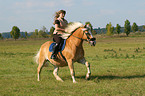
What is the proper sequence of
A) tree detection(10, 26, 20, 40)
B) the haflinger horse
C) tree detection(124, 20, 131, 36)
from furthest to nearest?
tree detection(10, 26, 20, 40) → tree detection(124, 20, 131, 36) → the haflinger horse

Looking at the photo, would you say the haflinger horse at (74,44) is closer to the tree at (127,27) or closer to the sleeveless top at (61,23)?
the sleeveless top at (61,23)

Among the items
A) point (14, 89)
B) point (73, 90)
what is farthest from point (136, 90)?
point (14, 89)

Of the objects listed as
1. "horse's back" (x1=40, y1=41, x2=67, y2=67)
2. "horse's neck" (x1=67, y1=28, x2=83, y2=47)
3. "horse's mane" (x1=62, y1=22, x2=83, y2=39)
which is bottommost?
"horse's back" (x1=40, y1=41, x2=67, y2=67)

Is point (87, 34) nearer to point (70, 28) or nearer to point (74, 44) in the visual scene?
point (74, 44)

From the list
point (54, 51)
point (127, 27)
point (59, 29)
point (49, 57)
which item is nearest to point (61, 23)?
point (59, 29)

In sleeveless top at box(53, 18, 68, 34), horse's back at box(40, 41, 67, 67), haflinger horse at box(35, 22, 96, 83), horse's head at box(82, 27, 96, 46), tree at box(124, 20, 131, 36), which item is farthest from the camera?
tree at box(124, 20, 131, 36)

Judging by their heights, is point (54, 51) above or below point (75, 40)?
below

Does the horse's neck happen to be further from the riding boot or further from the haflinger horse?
the riding boot

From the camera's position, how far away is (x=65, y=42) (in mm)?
9781

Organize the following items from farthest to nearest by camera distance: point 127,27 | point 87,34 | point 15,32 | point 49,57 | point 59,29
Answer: point 15,32 → point 127,27 → point 49,57 → point 59,29 → point 87,34

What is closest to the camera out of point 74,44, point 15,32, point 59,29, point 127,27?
point 74,44

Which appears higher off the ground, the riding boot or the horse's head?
the horse's head

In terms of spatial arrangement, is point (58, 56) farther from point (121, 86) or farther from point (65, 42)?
point (121, 86)

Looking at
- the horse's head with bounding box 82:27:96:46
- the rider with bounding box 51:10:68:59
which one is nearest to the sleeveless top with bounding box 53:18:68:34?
the rider with bounding box 51:10:68:59
